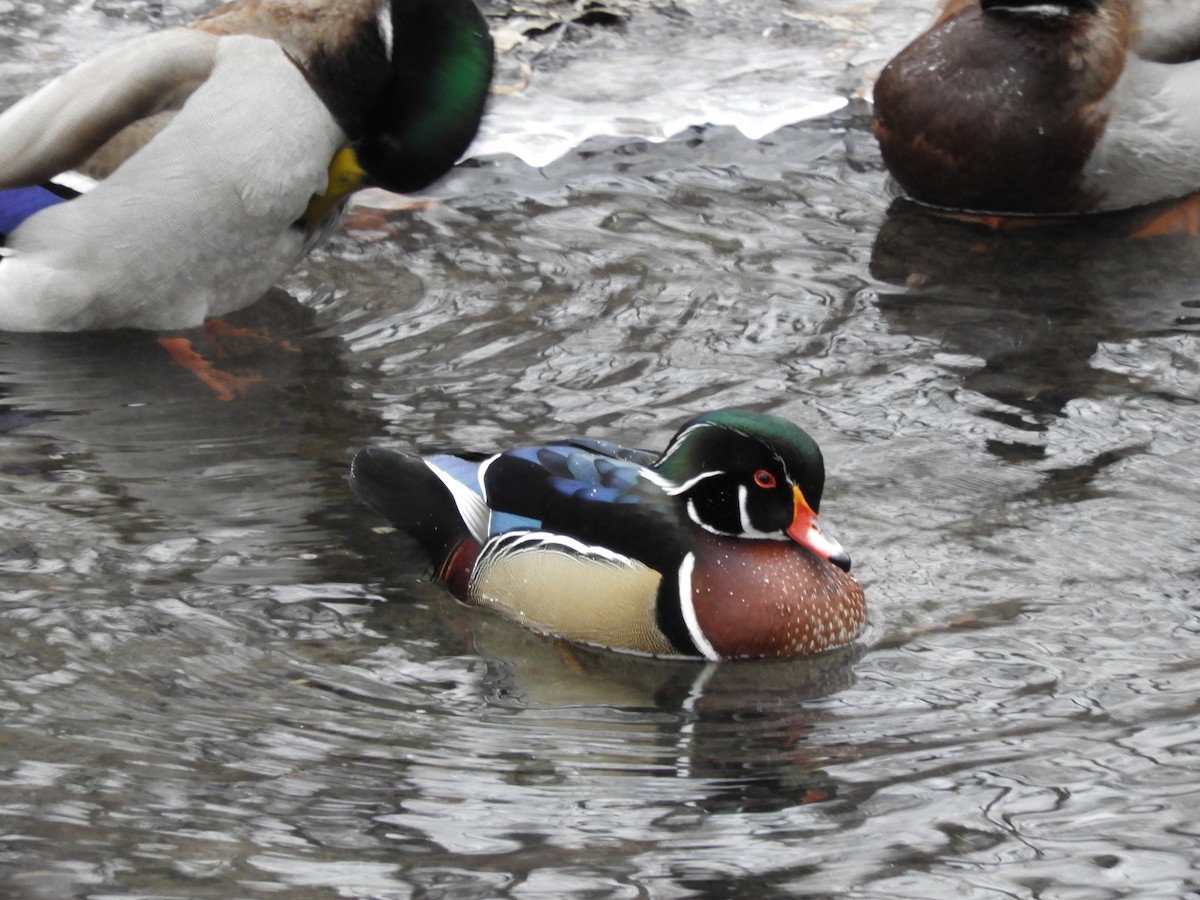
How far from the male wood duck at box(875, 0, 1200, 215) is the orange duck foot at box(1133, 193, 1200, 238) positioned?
57mm

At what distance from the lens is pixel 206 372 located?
5.53m

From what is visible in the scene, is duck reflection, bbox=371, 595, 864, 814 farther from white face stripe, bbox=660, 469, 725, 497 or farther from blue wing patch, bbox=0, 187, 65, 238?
blue wing patch, bbox=0, 187, 65, 238

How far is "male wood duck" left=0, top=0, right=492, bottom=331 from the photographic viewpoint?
17.3 ft

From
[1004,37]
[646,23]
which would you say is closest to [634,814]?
[1004,37]

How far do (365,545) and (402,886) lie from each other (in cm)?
157

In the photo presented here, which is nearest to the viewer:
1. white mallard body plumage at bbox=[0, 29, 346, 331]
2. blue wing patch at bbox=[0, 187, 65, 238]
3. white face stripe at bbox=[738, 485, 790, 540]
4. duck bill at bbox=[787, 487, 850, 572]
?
duck bill at bbox=[787, 487, 850, 572]

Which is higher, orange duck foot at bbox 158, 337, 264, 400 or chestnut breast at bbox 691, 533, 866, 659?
chestnut breast at bbox 691, 533, 866, 659

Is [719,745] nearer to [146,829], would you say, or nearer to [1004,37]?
[146,829]

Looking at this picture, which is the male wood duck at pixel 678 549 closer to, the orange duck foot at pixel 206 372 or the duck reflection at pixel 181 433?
the duck reflection at pixel 181 433

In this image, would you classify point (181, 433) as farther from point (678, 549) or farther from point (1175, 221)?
point (1175, 221)

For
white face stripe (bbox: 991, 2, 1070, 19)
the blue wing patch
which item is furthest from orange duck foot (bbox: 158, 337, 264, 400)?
white face stripe (bbox: 991, 2, 1070, 19)

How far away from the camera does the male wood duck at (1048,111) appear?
661cm

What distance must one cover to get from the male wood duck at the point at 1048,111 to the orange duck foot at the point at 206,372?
8.71 ft

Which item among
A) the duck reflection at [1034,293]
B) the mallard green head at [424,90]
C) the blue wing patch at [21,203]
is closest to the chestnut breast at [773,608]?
the duck reflection at [1034,293]
